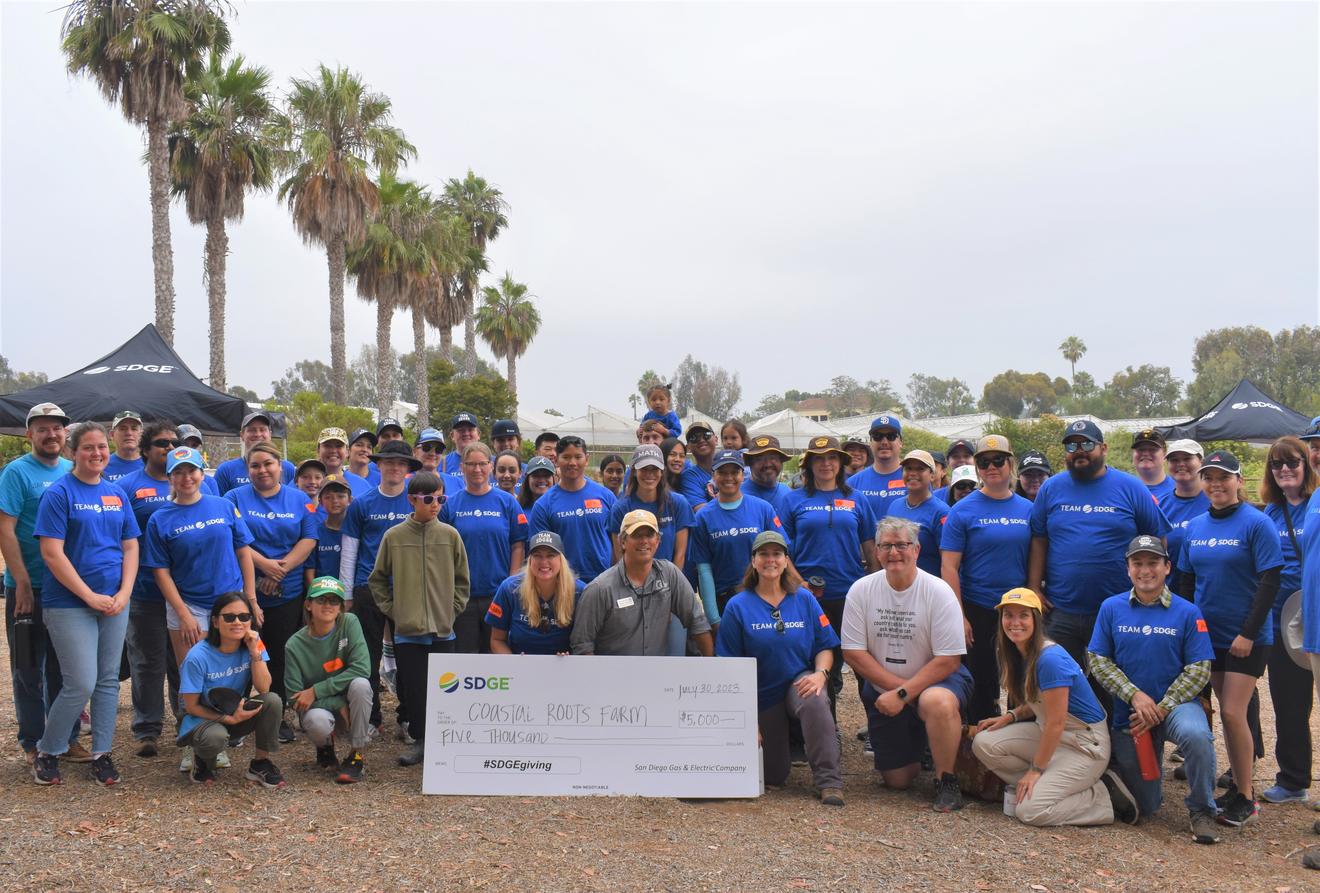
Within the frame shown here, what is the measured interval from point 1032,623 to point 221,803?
4473mm

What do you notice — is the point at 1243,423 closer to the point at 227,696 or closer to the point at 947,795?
the point at 947,795

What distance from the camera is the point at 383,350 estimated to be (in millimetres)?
29438

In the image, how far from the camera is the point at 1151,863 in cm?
457

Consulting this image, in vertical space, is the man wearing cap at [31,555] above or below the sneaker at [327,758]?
above

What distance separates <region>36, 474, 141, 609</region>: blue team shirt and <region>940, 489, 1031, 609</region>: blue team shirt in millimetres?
4999

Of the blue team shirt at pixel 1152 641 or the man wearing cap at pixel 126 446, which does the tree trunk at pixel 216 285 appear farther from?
the blue team shirt at pixel 1152 641

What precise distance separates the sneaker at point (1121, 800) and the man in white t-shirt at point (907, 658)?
0.79 meters

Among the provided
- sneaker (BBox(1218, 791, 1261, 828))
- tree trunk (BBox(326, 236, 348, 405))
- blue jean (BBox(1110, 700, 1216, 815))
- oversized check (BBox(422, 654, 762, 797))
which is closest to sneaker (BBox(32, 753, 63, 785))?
oversized check (BBox(422, 654, 762, 797))

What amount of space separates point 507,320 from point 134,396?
108 ft

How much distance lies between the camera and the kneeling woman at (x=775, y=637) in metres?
5.69

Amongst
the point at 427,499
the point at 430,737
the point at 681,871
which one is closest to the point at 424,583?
the point at 427,499

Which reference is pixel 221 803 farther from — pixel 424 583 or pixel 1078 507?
pixel 1078 507

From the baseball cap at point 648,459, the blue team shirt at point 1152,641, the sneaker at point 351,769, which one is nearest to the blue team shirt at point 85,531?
the sneaker at point 351,769

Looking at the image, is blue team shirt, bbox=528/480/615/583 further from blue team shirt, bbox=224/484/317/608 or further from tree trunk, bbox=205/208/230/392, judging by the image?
tree trunk, bbox=205/208/230/392
